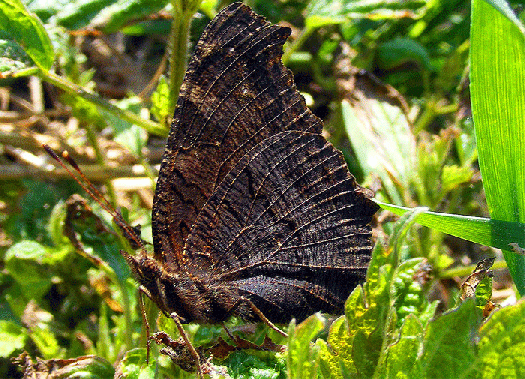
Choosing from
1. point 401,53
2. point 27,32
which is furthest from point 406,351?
point 401,53

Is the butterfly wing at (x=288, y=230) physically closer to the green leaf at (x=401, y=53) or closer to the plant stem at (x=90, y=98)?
the plant stem at (x=90, y=98)

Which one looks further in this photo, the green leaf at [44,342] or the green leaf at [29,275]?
the green leaf at [29,275]

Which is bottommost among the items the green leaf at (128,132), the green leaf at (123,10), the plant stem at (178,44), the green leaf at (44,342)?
the green leaf at (44,342)

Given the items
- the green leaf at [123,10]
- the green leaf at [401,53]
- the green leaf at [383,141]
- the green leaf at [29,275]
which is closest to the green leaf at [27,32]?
the green leaf at [123,10]

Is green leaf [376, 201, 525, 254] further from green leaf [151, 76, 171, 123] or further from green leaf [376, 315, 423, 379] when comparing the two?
green leaf [151, 76, 171, 123]

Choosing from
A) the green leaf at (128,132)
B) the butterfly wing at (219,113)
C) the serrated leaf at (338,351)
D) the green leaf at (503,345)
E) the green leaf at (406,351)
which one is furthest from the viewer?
the green leaf at (128,132)

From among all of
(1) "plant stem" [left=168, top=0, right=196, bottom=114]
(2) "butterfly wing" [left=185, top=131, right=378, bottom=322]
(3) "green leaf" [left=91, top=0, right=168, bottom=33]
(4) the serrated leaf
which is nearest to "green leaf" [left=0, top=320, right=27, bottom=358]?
(2) "butterfly wing" [left=185, top=131, right=378, bottom=322]
